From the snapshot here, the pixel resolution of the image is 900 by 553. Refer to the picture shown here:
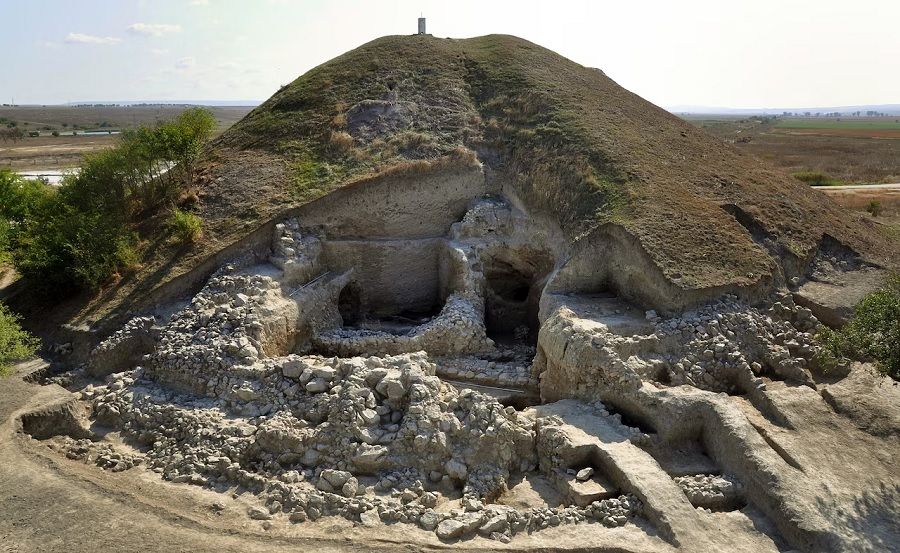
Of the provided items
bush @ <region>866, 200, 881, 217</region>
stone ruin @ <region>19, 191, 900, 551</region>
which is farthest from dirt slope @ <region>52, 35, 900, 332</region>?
bush @ <region>866, 200, 881, 217</region>

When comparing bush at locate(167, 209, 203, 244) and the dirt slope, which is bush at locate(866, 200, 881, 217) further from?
bush at locate(167, 209, 203, 244)

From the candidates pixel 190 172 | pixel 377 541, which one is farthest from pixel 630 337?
pixel 190 172

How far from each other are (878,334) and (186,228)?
15644 millimetres

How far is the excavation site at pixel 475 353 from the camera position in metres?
9.23

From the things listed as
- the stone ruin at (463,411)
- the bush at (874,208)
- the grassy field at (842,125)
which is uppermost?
the grassy field at (842,125)

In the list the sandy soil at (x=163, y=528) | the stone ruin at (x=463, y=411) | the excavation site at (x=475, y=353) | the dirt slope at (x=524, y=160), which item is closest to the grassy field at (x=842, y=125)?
the dirt slope at (x=524, y=160)

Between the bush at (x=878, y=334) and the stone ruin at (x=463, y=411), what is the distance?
176 centimetres

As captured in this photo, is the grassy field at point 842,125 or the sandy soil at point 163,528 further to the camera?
the grassy field at point 842,125

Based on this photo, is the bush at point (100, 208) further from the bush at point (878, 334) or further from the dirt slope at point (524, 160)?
the bush at point (878, 334)

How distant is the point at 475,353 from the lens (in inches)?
583

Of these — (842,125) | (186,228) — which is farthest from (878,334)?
(842,125)

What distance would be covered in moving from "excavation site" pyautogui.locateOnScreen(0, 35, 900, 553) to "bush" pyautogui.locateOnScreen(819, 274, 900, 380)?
1.56 meters

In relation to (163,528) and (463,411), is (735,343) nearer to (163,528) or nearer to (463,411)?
(463,411)

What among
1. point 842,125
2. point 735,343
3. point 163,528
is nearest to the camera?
point 163,528
